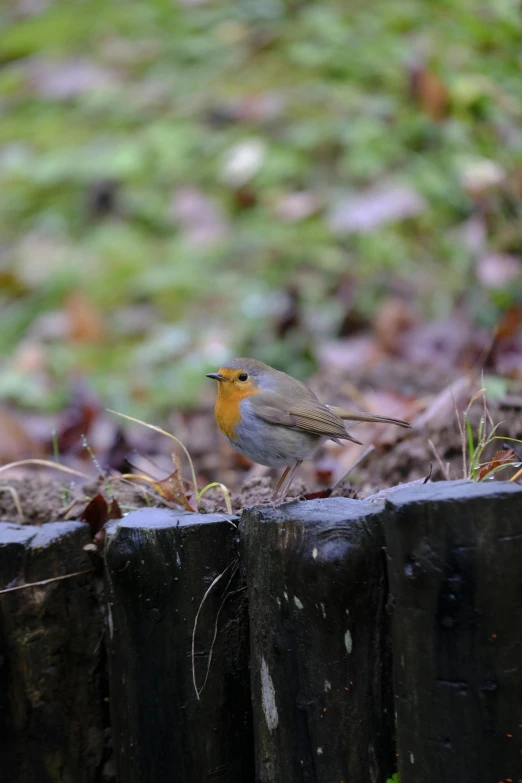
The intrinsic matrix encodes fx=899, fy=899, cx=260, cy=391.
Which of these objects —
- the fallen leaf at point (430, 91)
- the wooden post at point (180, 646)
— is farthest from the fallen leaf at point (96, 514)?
the fallen leaf at point (430, 91)

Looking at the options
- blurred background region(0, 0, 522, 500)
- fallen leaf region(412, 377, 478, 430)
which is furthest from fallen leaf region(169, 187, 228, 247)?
fallen leaf region(412, 377, 478, 430)

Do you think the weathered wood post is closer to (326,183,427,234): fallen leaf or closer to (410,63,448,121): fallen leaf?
(326,183,427,234): fallen leaf

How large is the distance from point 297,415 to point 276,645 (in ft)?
2.77

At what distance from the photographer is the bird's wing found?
251 cm

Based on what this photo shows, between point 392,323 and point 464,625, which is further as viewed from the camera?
point 392,323

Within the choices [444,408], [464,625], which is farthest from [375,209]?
[464,625]

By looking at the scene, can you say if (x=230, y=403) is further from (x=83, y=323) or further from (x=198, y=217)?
(x=198, y=217)

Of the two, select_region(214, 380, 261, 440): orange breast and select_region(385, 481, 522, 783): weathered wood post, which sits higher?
select_region(385, 481, 522, 783): weathered wood post

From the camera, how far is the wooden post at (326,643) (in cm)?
169

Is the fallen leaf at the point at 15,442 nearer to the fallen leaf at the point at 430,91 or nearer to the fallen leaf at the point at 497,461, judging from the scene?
the fallen leaf at the point at 497,461

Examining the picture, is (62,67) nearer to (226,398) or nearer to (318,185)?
(318,185)

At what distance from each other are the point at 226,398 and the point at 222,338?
2.67 m

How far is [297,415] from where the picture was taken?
2535mm

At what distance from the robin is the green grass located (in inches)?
89.4
